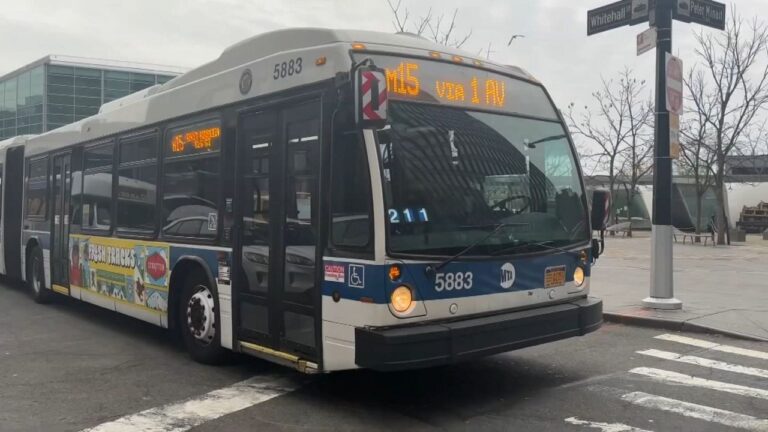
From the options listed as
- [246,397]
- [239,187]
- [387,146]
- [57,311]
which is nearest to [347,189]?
[387,146]

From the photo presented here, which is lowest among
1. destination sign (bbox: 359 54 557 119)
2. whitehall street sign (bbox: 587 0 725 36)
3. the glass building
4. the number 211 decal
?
the number 211 decal

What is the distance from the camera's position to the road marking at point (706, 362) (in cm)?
706

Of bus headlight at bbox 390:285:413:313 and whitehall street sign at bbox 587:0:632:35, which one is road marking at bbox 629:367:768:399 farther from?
whitehall street sign at bbox 587:0:632:35

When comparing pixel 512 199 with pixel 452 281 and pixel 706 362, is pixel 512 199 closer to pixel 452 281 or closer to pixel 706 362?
pixel 452 281

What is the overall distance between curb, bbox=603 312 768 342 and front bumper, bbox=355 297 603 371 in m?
3.67

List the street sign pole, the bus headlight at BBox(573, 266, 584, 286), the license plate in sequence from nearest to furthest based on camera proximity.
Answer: the license plate < the bus headlight at BBox(573, 266, 584, 286) < the street sign pole

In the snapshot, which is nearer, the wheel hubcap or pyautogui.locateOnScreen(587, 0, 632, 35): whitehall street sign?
the wheel hubcap

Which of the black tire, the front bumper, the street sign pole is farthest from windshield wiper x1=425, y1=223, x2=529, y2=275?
the black tire

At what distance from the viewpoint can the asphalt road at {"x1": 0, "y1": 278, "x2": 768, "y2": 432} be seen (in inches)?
211

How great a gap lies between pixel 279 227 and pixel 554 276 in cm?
247

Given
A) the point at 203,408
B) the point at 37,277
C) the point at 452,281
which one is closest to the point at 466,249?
the point at 452,281

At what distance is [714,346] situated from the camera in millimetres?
8344

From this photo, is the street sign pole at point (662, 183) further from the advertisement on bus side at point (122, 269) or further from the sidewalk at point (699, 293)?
the advertisement on bus side at point (122, 269)

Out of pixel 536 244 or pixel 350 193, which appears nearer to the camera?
pixel 350 193
